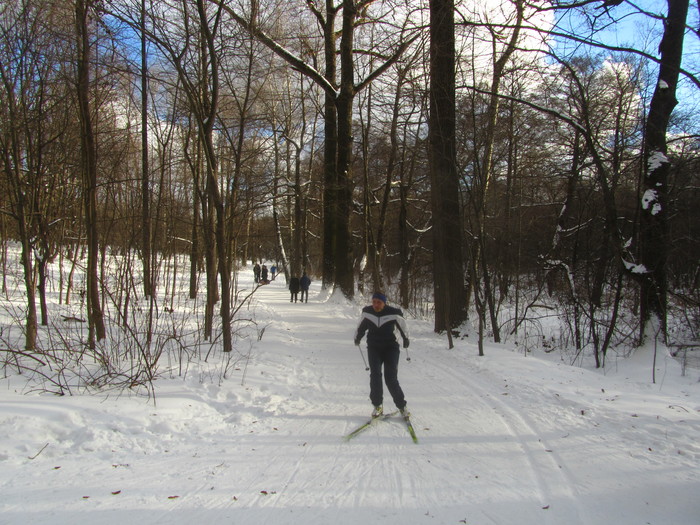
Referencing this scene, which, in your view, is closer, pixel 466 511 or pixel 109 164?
pixel 466 511

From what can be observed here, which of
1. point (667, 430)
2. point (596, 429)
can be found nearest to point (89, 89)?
point (596, 429)

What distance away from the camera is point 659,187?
26.5 feet

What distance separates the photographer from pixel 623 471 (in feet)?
12.3

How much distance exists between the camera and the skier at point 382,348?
5137mm

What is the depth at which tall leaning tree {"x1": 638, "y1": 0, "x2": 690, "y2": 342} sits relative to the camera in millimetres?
7930

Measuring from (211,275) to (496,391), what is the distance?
242 inches

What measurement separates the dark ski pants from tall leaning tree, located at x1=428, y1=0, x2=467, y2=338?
4.90 metres

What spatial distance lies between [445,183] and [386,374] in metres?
Result: 6.62

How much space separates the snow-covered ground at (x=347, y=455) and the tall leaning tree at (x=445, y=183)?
419 centimetres

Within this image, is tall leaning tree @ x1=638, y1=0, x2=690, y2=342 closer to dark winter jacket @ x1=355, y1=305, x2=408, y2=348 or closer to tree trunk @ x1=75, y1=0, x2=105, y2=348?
dark winter jacket @ x1=355, y1=305, x2=408, y2=348

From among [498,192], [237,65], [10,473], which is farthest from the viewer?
[498,192]

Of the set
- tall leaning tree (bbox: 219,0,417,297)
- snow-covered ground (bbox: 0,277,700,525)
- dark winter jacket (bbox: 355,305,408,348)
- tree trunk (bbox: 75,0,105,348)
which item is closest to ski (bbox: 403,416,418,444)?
snow-covered ground (bbox: 0,277,700,525)

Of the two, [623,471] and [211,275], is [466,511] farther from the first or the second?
[211,275]

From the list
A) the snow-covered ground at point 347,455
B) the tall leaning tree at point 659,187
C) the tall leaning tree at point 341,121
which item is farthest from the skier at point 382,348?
the tall leaning tree at point 341,121
